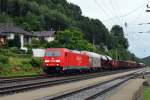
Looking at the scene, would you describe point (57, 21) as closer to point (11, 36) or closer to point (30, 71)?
point (11, 36)

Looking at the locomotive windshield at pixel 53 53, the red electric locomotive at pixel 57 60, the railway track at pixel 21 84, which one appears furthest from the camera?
the locomotive windshield at pixel 53 53

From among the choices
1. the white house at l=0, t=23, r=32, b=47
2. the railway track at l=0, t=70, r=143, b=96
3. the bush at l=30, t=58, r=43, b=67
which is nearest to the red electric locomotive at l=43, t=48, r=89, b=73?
the bush at l=30, t=58, r=43, b=67

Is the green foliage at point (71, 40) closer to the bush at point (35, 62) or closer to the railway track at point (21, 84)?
the bush at point (35, 62)

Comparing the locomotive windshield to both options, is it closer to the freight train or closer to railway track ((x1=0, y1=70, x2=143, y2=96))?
the freight train

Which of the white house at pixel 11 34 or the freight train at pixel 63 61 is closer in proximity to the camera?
the freight train at pixel 63 61

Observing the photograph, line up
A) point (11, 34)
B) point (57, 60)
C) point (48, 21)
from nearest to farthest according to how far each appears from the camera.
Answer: point (57, 60) → point (11, 34) → point (48, 21)

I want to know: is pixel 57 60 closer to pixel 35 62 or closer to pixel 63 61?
pixel 63 61

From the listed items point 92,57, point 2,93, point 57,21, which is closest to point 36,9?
point 57,21

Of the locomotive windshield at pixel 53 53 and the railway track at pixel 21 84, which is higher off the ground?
the locomotive windshield at pixel 53 53

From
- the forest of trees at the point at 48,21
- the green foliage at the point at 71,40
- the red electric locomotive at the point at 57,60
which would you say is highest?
the forest of trees at the point at 48,21

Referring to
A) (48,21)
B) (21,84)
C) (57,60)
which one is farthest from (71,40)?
(48,21)

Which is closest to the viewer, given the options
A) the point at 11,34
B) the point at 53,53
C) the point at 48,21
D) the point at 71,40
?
the point at 53,53

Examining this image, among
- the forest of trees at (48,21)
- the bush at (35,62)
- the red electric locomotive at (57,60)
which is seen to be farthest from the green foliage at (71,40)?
the forest of trees at (48,21)

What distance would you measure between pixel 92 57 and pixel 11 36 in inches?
1566
